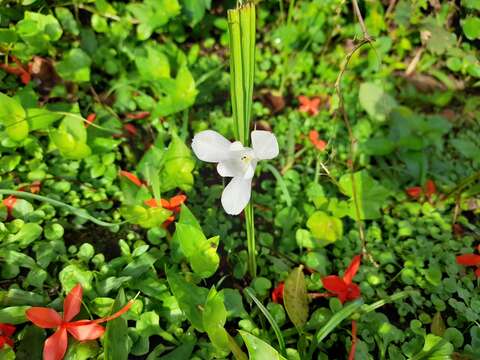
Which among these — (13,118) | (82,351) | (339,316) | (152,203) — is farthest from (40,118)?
(339,316)

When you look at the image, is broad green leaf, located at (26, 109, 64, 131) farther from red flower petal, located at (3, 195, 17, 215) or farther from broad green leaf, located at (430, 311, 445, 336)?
broad green leaf, located at (430, 311, 445, 336)

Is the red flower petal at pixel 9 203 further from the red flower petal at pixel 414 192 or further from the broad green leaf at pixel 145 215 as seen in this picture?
the red flower petal at pixel 414 192

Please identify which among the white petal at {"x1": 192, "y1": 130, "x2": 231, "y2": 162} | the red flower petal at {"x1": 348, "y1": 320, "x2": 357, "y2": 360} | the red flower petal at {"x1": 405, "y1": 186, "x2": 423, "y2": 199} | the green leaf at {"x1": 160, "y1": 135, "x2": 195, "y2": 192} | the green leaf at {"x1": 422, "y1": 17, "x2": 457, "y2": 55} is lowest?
the red flower petal at {"x1": 348, "y1": 320, "x2": 357, "y2": 360}

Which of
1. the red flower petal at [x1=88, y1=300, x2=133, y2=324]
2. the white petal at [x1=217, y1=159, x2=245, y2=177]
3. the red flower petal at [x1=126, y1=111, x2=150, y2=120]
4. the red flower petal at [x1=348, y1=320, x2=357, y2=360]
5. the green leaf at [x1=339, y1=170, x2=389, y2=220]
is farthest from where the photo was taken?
the red flower petal at [x1=126, y1=111, x2=150, y2=120]

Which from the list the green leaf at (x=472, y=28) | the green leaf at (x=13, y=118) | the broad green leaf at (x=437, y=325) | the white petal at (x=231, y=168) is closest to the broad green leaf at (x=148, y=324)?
the white petal at (x=231, y=168)

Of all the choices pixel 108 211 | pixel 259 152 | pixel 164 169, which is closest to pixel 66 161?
pixel 108 211

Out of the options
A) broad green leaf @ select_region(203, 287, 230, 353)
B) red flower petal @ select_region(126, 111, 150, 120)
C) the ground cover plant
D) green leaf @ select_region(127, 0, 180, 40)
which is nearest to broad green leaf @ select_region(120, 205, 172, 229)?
the ground cover plant

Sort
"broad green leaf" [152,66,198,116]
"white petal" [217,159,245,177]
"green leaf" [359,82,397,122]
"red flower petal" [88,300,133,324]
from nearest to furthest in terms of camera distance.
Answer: "white petal" [217,159,245,177]
"red flower petal" [88,300,133,324]
"broad green leaf" [152,66,198,116]
"green leaf" [359,82,397,122]
